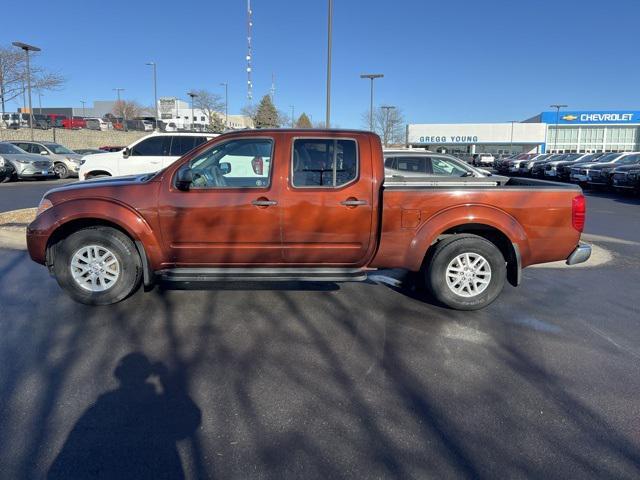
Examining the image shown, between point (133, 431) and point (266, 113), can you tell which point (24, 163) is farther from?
point (266, 113)

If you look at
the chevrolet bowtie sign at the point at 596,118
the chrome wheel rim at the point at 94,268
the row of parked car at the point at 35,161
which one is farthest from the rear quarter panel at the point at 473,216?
the chevrolet bowtie sign at the point at 596,118

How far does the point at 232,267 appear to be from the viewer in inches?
192

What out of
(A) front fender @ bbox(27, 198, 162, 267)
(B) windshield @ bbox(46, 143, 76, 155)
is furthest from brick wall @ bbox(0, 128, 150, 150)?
(A) front fender @ bbox(27, 198, 162, 267)

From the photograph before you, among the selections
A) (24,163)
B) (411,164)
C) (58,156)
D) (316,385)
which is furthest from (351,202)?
(58,156)

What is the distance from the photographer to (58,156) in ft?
72.4

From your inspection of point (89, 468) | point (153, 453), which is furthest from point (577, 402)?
point (89, 468)

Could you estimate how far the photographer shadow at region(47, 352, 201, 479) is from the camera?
249 cm

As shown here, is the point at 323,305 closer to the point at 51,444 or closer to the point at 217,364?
the point at 217,364

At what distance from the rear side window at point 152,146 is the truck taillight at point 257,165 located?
8359mm

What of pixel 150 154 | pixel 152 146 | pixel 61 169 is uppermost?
pixel 152 146

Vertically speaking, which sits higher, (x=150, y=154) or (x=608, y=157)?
(x=608, y=157)

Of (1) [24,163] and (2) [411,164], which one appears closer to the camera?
(2) [411,164]

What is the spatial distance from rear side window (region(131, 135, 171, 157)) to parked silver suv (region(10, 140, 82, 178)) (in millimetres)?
11307

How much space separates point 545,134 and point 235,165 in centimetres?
7663
